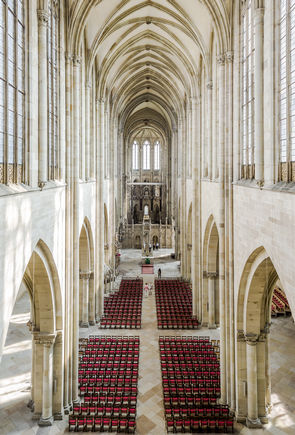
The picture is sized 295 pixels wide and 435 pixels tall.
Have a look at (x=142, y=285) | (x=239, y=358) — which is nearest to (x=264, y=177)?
(x=239, y=358)

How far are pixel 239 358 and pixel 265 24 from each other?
1186 cm

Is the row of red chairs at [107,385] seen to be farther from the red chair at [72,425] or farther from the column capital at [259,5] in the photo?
the column capital at [259,5]

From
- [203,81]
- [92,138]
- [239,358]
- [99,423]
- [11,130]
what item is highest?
[203,81]

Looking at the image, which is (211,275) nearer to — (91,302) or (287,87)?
(91,302)

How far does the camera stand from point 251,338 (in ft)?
43.5

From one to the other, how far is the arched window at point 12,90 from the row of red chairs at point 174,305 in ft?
55.9

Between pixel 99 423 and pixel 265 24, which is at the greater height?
pixel 265 24

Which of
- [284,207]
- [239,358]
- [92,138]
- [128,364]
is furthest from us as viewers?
[92,138]

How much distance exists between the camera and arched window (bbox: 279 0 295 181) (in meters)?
9.37

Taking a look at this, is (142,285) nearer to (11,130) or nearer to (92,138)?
(92,138)

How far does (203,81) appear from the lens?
79.0 ft

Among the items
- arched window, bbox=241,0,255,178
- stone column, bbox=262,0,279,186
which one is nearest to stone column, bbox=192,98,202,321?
arched window, bbox=241,0,255,178

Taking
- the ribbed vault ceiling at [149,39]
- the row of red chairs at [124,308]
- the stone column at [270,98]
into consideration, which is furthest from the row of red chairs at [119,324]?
the stone column at [270,98]

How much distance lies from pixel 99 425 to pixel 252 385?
5.92 m
